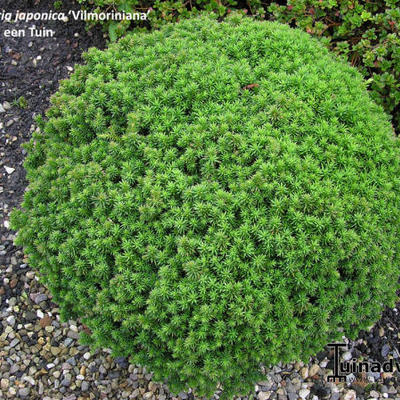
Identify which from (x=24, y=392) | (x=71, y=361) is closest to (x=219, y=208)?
(x=71, y=361)

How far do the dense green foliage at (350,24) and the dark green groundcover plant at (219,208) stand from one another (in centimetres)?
87

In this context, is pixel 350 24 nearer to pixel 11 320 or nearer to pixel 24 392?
pixel 11 320

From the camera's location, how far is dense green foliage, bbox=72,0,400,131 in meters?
4.04

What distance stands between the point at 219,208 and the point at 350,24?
99.8 inches

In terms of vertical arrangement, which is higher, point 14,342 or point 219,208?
point 219,208

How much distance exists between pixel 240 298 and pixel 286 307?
32cm

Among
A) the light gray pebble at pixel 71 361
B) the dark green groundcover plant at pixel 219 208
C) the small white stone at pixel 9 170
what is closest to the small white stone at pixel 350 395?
the dark green groundcover plant at pixel 219 208

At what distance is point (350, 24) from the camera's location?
4.22 m

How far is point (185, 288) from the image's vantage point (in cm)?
261

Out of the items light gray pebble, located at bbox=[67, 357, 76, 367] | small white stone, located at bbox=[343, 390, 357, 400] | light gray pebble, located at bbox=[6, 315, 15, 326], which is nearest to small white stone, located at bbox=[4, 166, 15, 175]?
light gray pebble, located at bbox=[6, 315, 15, 326]

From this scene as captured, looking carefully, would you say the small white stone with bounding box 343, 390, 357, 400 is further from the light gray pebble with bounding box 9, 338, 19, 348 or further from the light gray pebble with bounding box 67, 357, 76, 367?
the light gray pebble with bounding box 9, 338, 19, 348

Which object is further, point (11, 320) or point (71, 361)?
point (11, 320)

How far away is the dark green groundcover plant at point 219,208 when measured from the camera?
2672mm

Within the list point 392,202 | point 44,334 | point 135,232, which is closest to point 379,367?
point 392,202
